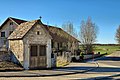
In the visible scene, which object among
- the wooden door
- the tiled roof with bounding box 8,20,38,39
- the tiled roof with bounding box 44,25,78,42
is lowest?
the wooden door

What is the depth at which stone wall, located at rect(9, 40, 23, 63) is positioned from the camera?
2349cm

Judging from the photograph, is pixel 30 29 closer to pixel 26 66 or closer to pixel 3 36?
pixel 26 66

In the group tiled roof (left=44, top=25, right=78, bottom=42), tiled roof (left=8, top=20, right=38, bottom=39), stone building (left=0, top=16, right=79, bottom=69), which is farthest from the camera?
tiled roof (left=44, top=25, right=78, bottom=42)

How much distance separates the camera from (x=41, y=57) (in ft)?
81.6

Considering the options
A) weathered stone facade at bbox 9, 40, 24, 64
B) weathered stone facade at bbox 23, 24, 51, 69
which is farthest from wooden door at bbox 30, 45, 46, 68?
weathered stone facade at bbox 9, 40, 24, 64

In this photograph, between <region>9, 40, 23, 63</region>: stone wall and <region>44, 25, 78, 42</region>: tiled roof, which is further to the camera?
<region>44, 25, 78, 42</region>: tiled roof

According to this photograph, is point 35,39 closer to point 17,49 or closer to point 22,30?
point 22,30

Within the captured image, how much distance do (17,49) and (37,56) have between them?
7.24 feet

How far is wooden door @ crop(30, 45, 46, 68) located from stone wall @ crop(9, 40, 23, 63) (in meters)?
1.11

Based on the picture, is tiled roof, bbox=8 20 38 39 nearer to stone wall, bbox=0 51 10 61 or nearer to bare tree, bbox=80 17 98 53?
stone wall, bbox=0 51 10 61

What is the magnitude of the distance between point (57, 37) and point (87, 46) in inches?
409

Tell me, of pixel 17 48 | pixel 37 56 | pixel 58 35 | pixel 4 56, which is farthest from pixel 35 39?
pixel 58 35

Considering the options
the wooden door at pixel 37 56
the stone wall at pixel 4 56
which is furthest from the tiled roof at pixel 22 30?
the stone wall at pixel 4 56

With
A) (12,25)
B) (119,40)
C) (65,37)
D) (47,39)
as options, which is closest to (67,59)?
(47,39)
